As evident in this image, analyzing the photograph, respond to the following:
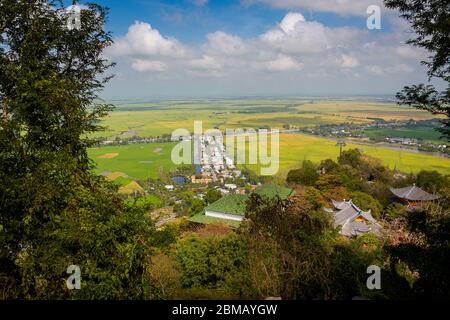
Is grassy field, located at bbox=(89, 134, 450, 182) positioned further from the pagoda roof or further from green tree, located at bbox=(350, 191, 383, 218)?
green tree, located at bbox=(350, 191, 383, 218)

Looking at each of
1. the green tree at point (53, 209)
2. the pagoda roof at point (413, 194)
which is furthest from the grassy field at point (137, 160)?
the green tree at point (53, 209)

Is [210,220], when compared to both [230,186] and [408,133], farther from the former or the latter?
[408,133]

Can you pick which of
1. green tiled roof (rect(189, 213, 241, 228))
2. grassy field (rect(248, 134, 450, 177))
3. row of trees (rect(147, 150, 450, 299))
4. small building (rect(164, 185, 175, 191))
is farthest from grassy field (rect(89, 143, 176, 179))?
row of trees (rect(147, 150, 450, 299))

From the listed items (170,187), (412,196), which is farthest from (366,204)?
(170,187)

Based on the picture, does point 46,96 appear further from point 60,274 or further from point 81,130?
point 60,274

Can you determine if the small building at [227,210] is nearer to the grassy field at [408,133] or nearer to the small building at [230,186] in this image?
the small building at [230,186]
